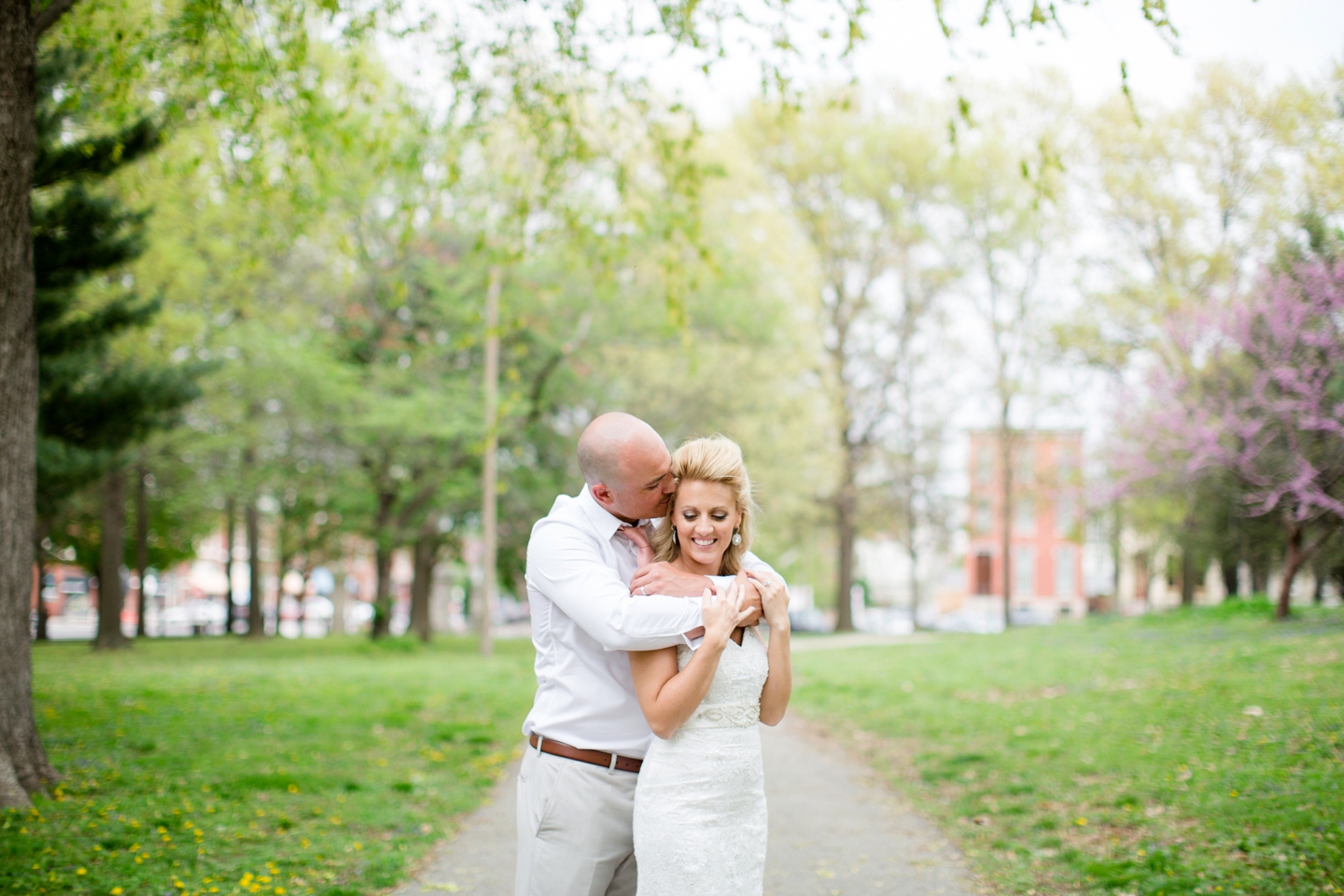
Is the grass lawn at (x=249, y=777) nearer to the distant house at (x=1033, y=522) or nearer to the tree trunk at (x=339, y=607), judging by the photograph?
the distant house at (x=1033, y=522)

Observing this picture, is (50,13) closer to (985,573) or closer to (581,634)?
(581,634)

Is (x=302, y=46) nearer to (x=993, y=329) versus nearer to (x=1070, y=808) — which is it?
(x=1070, y=808)

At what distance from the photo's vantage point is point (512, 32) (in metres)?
8.36

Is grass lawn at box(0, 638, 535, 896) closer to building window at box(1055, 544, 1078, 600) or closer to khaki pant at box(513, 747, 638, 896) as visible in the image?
khaki pant at box(513, 747, 638, 896)

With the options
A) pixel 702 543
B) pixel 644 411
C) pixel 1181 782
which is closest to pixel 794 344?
pixel 644 411

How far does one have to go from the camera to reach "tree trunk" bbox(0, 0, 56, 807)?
607 cm

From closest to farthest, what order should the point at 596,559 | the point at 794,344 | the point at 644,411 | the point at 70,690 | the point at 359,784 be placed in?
the point at 596,559 → the point at 359,784 → the point at 70,690 → the point at 644,411 → the point at 794,344

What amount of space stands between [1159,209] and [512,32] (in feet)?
62.6

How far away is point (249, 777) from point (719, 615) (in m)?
5.98

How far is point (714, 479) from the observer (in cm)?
301

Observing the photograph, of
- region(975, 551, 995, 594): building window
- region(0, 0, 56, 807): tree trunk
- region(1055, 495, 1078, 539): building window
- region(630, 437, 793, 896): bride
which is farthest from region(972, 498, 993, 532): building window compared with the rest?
region(630, 437, 793, 896): bride

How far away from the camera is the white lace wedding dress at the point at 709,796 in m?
2.90

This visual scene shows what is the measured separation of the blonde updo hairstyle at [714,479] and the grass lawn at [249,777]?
3.49 meters

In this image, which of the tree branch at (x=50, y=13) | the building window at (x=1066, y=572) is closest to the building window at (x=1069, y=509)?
the building window at (x=1066, y=572)
